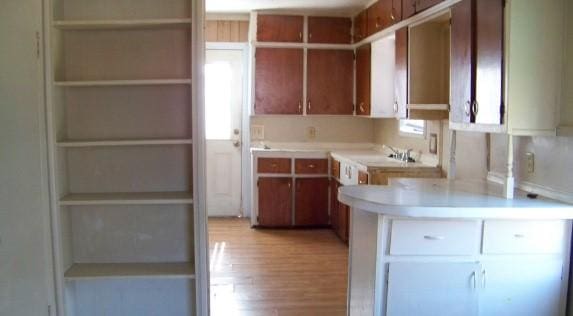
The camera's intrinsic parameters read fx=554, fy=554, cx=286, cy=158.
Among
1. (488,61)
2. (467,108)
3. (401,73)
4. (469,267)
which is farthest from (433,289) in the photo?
(401,73)

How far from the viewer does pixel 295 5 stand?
5.52 m

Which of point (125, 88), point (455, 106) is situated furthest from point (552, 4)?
point (125, 88)

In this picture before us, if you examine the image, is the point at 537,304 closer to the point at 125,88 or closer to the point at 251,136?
the point at 125,88

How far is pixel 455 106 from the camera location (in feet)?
10.2

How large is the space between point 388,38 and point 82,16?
288 cm

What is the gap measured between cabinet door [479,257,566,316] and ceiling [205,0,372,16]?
3386mm

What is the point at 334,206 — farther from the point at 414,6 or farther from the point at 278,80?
the point at 414,6

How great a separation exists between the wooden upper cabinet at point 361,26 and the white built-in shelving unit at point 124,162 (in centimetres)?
286

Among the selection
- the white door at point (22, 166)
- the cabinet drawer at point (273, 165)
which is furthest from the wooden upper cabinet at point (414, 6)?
the white door at point (22, 166)

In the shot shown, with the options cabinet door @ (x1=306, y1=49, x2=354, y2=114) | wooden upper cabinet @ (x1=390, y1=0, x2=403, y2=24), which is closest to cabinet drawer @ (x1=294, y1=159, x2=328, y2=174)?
cabinet door @ (x1=306, y1=49, x2=354, y2=114)

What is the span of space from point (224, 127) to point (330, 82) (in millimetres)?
1369

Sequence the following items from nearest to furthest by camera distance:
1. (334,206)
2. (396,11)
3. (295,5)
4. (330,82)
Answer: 1. (396,11)
2. (295,5)
3. (334,206)
4. (330,82)

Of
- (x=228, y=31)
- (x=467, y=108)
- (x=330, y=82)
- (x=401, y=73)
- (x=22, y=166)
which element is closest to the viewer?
(x=22, y=166)

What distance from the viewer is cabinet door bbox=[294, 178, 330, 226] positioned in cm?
579
